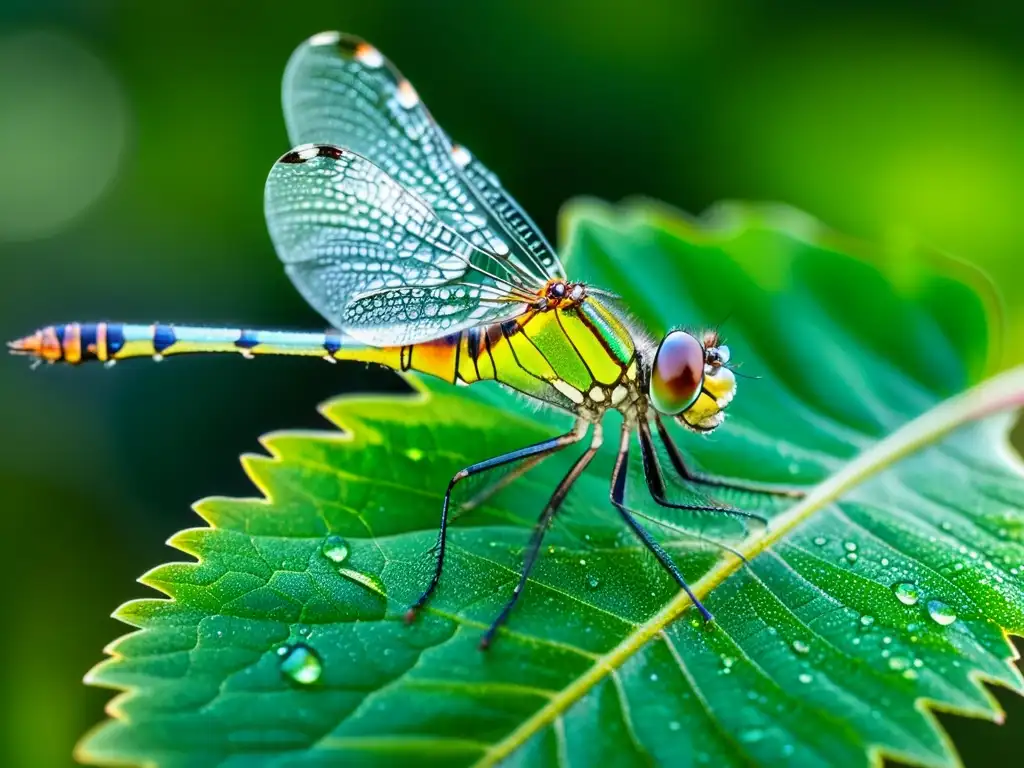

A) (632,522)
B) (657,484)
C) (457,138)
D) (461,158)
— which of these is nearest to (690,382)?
(657,484)

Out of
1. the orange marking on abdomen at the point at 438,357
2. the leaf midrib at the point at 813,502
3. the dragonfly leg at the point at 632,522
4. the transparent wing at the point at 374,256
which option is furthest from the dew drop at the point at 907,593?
the orange marking on abdomen at the point at 438,357

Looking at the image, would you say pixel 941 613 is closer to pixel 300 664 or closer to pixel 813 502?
pixel 813 502

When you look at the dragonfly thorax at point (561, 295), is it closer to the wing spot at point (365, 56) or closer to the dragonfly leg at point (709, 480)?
the dragonfly leg at point (709, 480)

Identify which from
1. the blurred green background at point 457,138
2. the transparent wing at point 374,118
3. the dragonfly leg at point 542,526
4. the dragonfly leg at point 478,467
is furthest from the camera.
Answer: the blurred green background at point 457,138

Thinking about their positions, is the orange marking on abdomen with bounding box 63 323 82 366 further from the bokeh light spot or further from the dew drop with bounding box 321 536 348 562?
the bokeh light spot

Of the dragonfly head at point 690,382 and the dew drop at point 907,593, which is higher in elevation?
the dragonfly head at point 690,382

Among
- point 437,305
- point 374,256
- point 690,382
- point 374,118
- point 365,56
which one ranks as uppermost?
point 365,56
